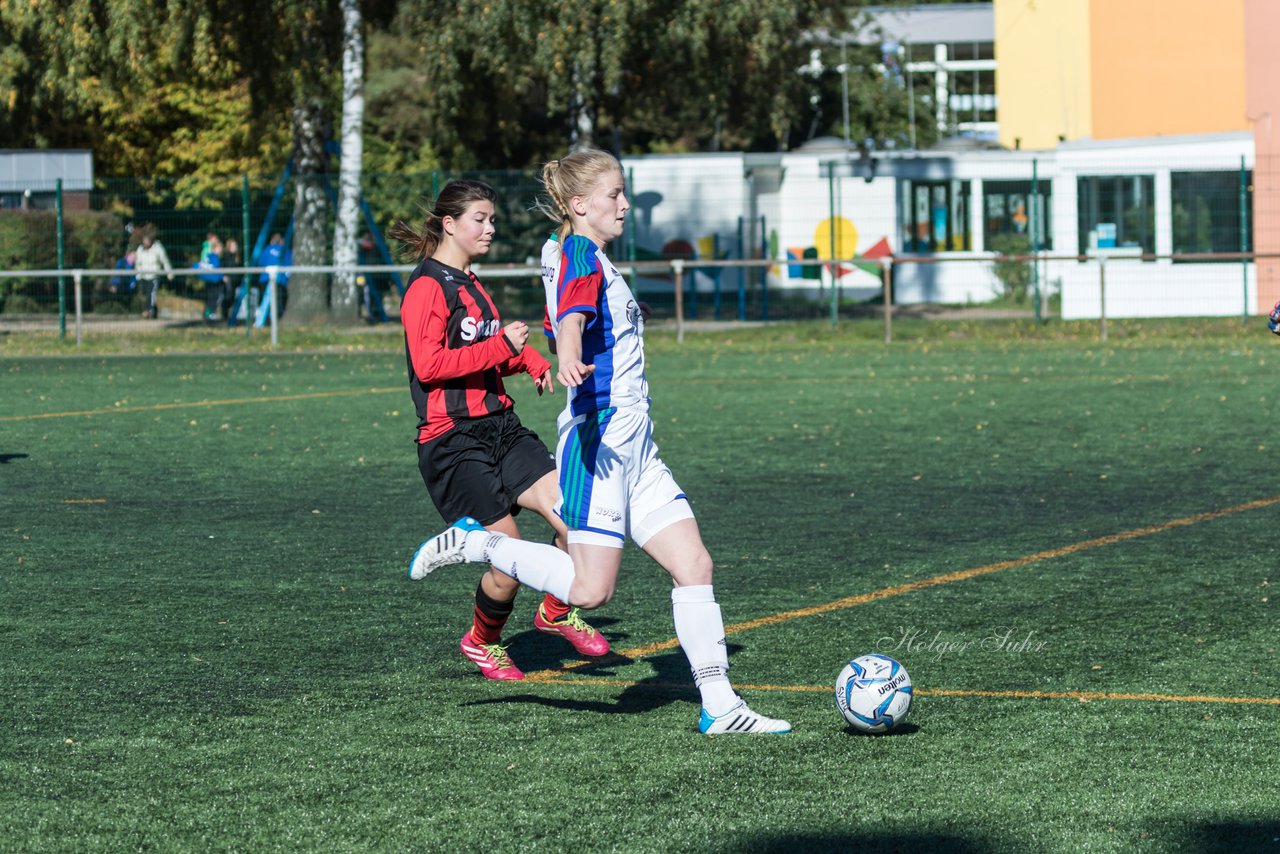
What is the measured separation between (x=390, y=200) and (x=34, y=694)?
2642 cm

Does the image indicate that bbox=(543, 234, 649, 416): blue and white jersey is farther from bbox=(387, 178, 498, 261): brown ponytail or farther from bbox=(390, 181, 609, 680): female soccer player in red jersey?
bbox=(387, 178, 498, 261): brown ponytail

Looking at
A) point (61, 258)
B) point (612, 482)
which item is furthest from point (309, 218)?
point (612, 482)

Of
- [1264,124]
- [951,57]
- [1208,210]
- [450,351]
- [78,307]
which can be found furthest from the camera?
[951,57]

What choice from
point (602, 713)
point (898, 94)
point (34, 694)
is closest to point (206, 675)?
point (34, 694)

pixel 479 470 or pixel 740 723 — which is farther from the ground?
pixel 479 470

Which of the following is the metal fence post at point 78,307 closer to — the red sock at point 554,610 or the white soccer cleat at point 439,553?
the red sock at point 554,610

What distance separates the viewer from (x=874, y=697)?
209 inches

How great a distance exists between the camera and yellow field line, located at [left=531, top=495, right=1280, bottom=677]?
268 inches

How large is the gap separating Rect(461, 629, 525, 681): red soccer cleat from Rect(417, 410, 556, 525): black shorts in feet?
1.48

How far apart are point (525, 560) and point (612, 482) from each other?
483mm

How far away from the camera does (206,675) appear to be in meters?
6.23

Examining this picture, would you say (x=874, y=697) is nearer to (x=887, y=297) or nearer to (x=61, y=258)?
(x=887, y=297)

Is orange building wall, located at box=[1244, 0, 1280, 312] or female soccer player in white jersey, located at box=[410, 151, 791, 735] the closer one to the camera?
female soccer player in white jersey, located at box=[410, 151, 791, 735]

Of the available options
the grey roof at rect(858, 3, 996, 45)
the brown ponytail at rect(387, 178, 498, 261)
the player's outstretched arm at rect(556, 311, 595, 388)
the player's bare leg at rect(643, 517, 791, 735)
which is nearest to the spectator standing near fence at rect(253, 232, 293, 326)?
the brown ponytail at rect(387, 178, 498, 261)
